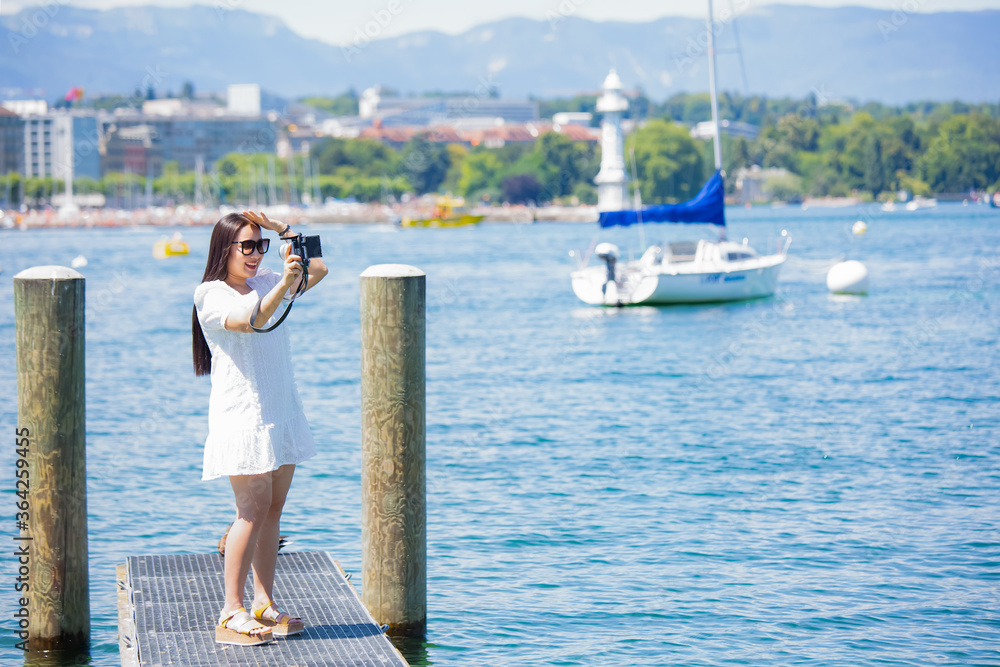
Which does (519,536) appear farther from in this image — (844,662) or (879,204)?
(879,204)

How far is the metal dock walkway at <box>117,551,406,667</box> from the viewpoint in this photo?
5.31m

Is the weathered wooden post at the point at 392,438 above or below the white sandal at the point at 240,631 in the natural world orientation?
above

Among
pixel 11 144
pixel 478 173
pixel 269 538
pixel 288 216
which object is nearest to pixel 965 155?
pixel 478 173

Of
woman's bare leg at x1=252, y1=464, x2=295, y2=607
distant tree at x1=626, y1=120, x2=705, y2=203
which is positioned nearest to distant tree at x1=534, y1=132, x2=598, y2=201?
distant tree at x1=626, y1=120, x2=705, y2=203

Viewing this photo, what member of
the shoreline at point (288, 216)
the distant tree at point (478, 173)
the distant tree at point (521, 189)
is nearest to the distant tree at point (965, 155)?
the shoreline at point (288, 216)

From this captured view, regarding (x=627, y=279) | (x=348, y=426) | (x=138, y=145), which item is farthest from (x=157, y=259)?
(x=138, y=145)

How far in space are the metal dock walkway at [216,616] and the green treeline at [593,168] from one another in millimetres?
127731

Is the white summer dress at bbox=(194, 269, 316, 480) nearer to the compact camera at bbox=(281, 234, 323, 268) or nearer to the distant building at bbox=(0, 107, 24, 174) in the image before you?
the compact camera at bbox=(281, 234, 323, 268)

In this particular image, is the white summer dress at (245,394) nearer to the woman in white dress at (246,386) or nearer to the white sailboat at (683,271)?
the woman in white dress at (246,386)

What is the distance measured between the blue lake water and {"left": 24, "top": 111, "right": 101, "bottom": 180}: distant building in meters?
151

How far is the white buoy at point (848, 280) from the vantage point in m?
36.8

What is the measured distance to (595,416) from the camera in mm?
16000

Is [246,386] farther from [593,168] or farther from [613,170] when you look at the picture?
[593,168]

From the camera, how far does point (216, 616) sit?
5805mm
